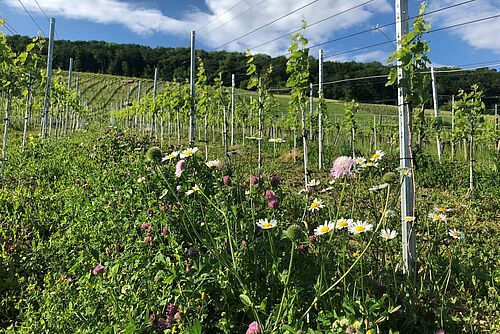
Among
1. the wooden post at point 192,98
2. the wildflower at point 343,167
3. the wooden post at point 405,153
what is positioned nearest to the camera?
the wildflower at point 343,167

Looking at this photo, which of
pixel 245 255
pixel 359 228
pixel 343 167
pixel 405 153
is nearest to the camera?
pixel 359 228

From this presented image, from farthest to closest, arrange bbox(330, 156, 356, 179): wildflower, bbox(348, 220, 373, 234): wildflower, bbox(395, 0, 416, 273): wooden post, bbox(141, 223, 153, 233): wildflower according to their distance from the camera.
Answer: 1. bbox(395, 0, 416, 273): wooden post
2. bbox(141, 223, 153, 233): wildflower
3. bbox(330, 156, 356, 179): wildflower
4. bbox(348, 220, 373, 234): wildflower

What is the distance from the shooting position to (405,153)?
303 cm

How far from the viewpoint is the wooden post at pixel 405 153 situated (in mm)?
2826

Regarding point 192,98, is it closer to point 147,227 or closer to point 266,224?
point 147,227

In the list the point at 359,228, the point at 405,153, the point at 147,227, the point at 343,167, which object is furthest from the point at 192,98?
the point at 359,228

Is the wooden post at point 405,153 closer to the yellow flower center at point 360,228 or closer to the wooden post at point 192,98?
the yellow flower center at point 360,228

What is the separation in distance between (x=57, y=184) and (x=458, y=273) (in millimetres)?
5369

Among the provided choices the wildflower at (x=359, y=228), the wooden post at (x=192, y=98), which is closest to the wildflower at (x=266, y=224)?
the wildflower at (x=359, y=228)

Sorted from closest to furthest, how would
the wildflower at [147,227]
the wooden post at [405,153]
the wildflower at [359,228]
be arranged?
the wildflower at [359,228]
the wildflower at [147,227]
the wooden post at [405,153]

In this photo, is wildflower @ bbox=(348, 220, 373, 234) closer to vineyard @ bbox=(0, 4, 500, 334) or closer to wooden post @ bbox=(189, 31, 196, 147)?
vineyard @ bbox=(0, 4, 500, 334)

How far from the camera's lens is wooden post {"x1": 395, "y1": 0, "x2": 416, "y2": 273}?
283 cm

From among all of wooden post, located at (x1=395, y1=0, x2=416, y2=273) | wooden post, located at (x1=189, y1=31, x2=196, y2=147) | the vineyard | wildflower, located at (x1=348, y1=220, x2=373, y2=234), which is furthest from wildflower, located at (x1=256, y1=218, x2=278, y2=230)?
wooden post, located at (x1=189, y1=31, x2=196, y2=147)

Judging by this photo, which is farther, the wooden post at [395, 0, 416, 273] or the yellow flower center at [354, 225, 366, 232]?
the wooden post at [395, 0, 416, 273]
